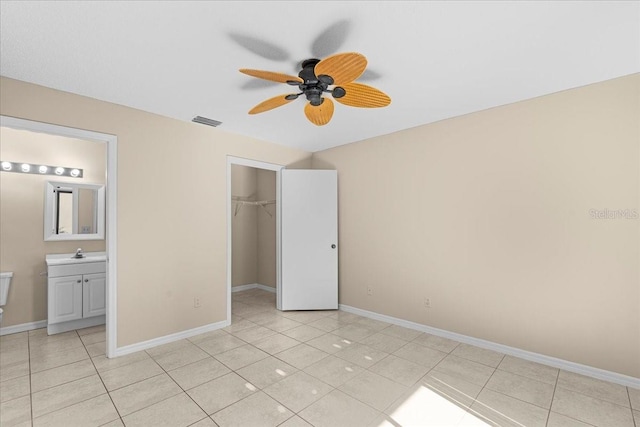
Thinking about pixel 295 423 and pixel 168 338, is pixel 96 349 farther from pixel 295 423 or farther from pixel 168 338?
pixel 295 423

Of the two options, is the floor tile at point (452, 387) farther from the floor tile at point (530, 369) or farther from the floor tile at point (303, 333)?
the floor tile at point (303, 333)

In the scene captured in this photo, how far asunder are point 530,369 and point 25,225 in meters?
5.49

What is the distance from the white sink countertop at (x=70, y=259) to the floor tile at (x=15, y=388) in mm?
1413

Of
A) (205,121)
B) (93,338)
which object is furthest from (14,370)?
(205,121)

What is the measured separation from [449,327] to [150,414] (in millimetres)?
2814

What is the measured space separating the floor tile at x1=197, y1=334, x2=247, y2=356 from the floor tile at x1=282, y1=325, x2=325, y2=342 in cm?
53

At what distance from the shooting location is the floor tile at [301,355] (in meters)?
2.67

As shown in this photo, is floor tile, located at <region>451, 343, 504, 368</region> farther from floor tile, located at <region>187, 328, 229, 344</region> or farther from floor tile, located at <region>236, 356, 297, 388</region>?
floor tile, located at <region>187, 328, 229, 344</region>

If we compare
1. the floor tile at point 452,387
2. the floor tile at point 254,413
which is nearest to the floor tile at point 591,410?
the floor tile at point 452,387

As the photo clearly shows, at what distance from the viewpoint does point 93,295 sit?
11.9 ft

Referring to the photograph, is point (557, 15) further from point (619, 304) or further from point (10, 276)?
point (10, 276)

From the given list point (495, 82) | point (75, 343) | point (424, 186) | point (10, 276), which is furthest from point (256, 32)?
point (10, 276)

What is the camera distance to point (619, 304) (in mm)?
2322

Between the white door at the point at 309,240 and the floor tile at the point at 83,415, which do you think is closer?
the floor tile at the point at 83,415
